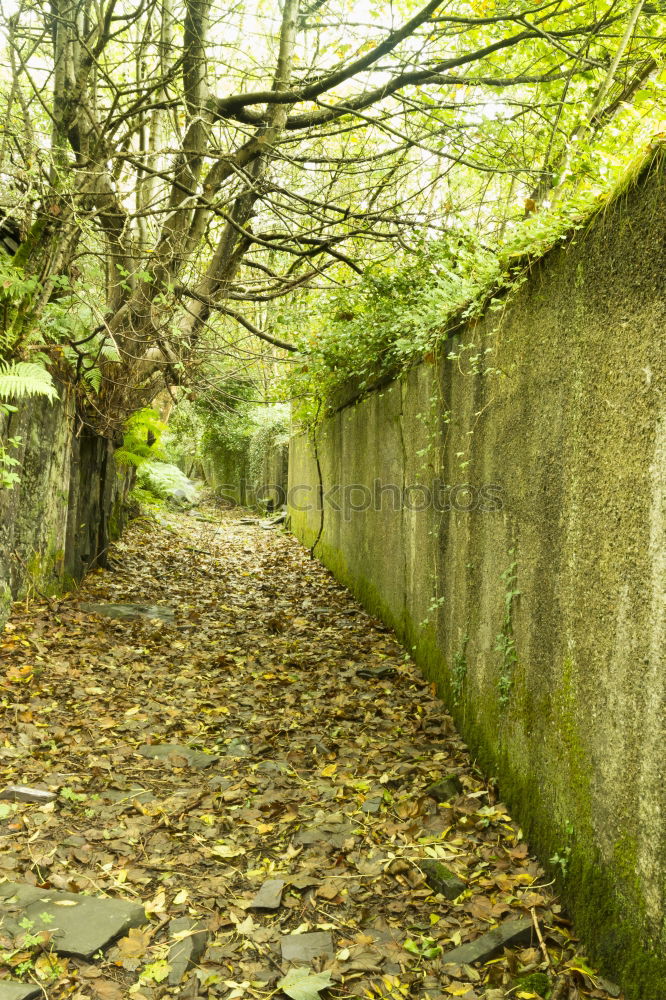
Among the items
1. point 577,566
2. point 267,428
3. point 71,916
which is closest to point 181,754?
point 71,916

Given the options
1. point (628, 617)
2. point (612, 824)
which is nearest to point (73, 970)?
point (612, 824)

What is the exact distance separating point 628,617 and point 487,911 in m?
1.41

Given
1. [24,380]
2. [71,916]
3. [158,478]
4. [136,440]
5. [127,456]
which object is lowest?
[71,916]

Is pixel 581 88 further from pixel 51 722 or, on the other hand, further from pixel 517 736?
pixel 51 722

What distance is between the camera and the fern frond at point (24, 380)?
463 centimetres

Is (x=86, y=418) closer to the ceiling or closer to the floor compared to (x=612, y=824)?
closer to the ceiling

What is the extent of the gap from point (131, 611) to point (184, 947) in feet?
15.2

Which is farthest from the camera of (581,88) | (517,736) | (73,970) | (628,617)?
(581,88)

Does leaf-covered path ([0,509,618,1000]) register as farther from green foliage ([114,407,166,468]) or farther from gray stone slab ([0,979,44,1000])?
green foliage ([114,407,166,468])

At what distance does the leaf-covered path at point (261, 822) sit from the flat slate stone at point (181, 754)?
1.2 inches

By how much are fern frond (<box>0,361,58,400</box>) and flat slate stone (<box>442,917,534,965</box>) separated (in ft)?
12.5

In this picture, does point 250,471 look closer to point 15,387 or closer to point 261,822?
point 15,387

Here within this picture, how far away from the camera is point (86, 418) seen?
7.65 m

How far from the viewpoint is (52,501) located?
6.72 m
